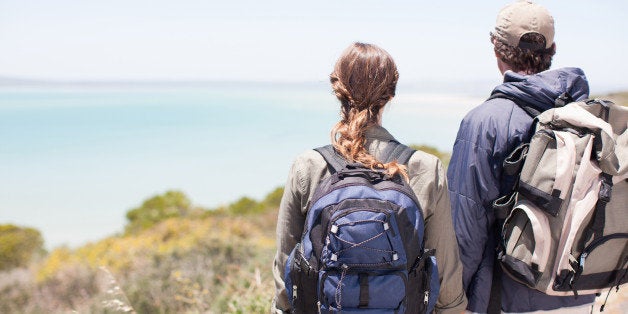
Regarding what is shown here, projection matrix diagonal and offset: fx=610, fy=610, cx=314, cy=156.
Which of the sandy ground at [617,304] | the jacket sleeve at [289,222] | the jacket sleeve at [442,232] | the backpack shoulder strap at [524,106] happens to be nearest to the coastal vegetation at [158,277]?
the sandy ground at [617,304]

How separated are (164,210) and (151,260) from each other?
950 cm

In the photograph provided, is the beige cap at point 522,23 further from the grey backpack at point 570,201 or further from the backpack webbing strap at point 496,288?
the backpack webbing strap at point 496,288

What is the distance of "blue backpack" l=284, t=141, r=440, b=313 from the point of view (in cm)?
192

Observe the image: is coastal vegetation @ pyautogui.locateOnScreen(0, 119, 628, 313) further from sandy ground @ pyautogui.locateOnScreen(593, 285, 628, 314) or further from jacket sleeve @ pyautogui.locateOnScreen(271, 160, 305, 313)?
jacket sleeve @ pyautogui.locateOnScreen(271, 160, 305, 313)

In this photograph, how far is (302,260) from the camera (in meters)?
2.03

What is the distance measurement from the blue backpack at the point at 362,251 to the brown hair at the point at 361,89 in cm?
9

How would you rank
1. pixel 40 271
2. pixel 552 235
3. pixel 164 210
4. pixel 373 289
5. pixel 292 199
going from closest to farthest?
pixel 373 289
pixel 292 199
pixel 552 235
pixel 40 271
pixel 164 210

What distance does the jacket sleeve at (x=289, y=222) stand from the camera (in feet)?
7.11

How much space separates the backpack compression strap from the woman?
0.05 feet

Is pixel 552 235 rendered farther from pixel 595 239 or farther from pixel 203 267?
pixel 203 267

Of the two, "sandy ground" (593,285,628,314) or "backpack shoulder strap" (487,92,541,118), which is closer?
"backpack shoulder strap" (487,92,541,118)

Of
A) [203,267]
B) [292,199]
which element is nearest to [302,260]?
[292,199]

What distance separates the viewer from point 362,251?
→ 1917 millimetres

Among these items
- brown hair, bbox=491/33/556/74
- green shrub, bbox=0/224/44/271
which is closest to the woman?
brown hair, bbox=491/33/556/74
